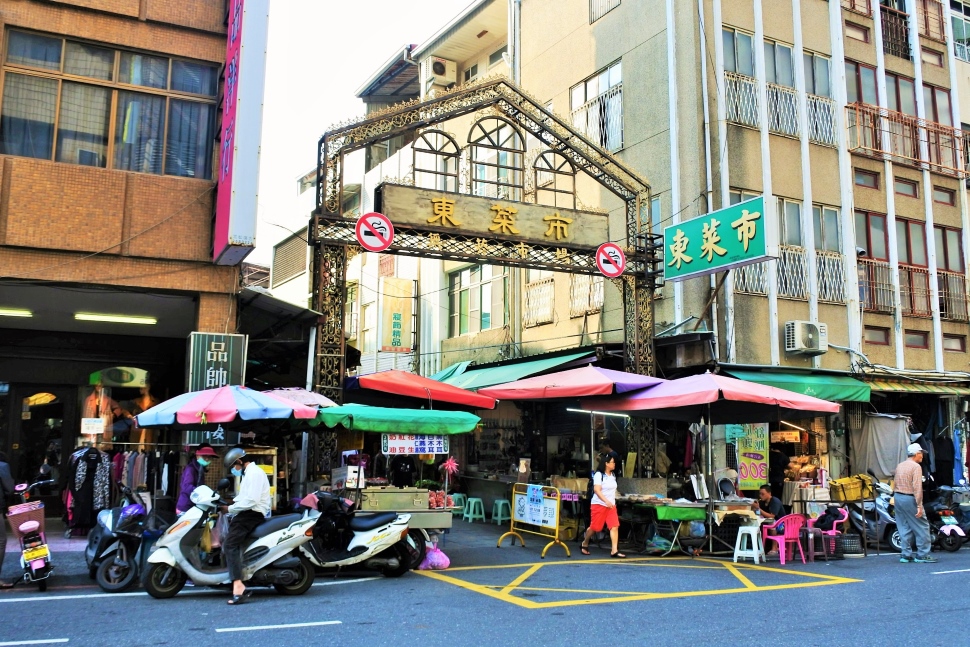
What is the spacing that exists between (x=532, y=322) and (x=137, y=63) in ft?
40.3

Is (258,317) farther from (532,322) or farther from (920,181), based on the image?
(920,181)

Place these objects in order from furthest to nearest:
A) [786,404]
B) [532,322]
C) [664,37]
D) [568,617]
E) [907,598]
Answer: [532,322]
[664,37]
[786,404]
[907,598]
[568,617]

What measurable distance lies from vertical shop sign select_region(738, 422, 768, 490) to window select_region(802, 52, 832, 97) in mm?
8496

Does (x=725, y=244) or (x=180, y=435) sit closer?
(x=180, y=435)

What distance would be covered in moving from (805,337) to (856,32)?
872 centimetres

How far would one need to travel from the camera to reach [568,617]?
8328 mm

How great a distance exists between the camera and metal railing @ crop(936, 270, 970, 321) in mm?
21609

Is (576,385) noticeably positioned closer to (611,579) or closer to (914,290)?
(611,579)

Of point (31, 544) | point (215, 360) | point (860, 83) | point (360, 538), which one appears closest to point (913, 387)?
point (860, 83)

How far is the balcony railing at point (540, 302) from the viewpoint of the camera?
884 inches

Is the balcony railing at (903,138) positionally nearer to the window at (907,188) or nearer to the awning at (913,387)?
the window at (907,188)

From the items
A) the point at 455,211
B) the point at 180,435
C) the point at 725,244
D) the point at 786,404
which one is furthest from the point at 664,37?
the point at 180,435

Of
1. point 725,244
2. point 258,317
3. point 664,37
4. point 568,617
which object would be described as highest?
point 664,37

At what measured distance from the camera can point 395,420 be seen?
1204 cm
